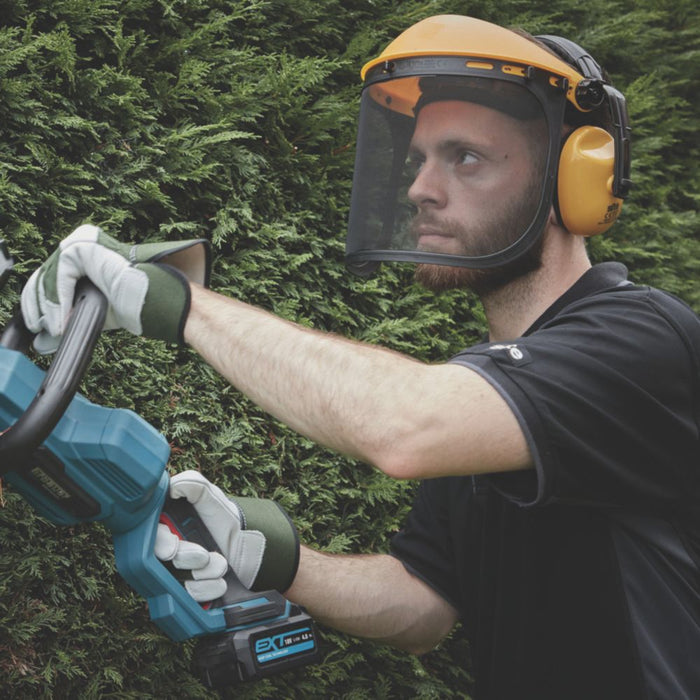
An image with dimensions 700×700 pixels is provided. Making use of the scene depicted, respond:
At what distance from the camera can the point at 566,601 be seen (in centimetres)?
209

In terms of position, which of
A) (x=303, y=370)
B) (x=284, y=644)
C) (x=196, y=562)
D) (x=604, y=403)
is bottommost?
(x=284, y=644)

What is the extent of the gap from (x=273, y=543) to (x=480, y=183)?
1.08 metres

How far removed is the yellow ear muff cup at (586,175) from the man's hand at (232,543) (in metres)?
1.13

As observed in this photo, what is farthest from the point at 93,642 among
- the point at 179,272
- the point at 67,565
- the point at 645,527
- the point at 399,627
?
the point at 645,527

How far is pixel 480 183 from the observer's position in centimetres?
230

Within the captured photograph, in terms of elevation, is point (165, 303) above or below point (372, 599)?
above

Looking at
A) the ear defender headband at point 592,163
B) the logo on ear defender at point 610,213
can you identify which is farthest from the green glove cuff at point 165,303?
the logo on ear defender at point 610,213

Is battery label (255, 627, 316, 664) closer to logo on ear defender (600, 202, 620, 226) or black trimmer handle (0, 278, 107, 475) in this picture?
black trimmer handle (0, 278, 107, 475)

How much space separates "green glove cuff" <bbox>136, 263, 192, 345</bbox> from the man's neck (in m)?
0.98

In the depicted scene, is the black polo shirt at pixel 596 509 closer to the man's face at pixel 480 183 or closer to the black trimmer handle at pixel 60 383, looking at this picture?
the man's face at pixel 480 183

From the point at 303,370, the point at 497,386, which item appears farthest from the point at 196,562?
the point at 497,386

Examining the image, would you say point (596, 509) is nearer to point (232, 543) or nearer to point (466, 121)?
point (232, 543)

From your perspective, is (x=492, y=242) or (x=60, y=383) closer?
(x=60, y=383)

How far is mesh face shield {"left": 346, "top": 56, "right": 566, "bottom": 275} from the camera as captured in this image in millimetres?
2227
